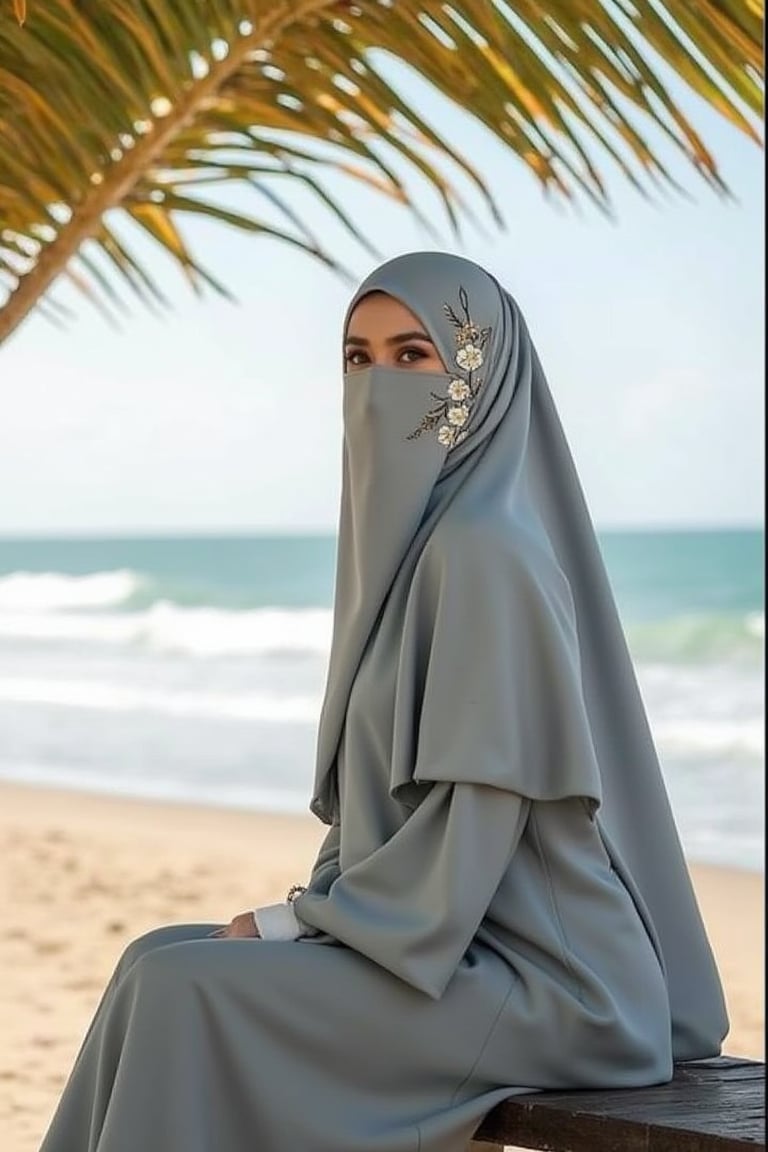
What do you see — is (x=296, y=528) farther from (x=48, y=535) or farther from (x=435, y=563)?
(x=435, y=563)

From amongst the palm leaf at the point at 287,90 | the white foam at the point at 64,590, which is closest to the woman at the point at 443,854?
the palm leaf at the point at 287,90

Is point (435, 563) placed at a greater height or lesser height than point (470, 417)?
lesser

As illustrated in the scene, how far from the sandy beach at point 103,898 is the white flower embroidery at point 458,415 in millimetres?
2670

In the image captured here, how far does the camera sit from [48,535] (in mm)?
36719

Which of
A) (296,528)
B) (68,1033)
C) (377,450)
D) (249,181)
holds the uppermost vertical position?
(296,528)

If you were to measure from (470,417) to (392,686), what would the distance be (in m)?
0.35

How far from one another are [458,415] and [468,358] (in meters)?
0.08

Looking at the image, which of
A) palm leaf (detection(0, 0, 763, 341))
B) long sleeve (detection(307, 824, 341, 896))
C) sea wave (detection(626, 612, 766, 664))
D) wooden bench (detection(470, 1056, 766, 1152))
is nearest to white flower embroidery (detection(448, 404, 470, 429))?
palm leaf (detection(0, 0, 763, 341))

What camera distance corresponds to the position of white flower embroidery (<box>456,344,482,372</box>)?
2.61 m

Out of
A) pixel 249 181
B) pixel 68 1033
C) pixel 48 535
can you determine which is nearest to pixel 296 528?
pixel 48 535

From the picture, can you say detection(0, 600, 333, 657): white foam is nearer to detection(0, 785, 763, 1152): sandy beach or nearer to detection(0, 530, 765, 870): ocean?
detection(0, 530, 765, 870): ocean

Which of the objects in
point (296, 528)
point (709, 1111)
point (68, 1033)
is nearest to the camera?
point (709, 1111)

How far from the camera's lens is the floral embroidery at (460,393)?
102 inches

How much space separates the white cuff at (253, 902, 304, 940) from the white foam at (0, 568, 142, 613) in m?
29.2
